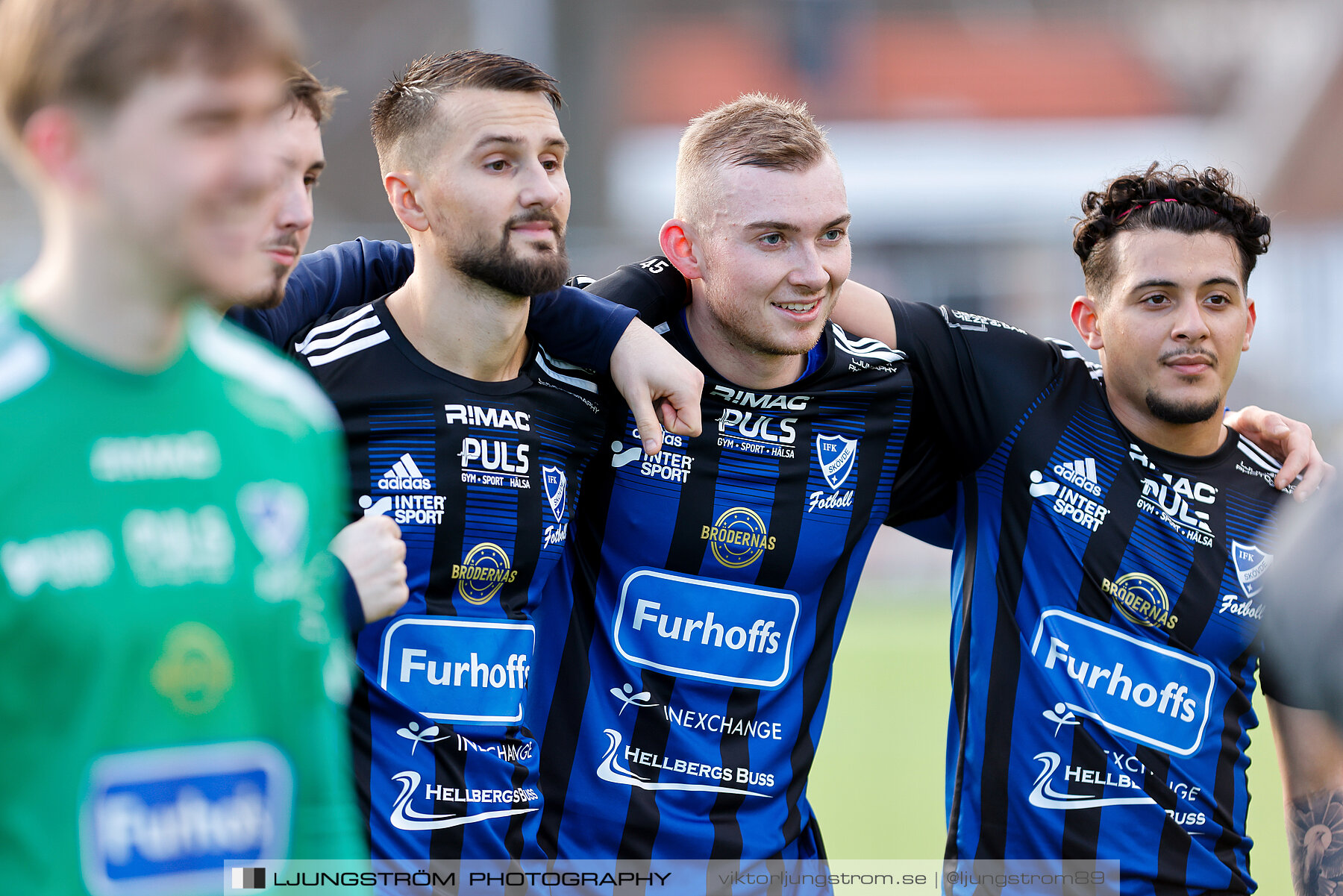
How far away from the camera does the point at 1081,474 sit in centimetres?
333

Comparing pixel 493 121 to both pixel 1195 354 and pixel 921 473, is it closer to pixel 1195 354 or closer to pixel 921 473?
pixel 921 473

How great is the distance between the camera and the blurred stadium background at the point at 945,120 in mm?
15297

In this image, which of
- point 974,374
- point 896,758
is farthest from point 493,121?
point 896,758

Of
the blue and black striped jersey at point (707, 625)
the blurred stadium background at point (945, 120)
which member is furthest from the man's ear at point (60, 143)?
Answer: the blurred stadium background at point (945, 120)

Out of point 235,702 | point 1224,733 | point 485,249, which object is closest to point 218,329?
point 235,702

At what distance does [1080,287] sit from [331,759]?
16.5 m

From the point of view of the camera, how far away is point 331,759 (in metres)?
1.70

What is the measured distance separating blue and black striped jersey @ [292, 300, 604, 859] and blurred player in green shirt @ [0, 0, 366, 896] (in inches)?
45.5

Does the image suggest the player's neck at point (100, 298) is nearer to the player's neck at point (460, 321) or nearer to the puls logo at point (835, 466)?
the player's neck at point (460, 321)

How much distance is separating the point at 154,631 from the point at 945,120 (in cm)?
2644

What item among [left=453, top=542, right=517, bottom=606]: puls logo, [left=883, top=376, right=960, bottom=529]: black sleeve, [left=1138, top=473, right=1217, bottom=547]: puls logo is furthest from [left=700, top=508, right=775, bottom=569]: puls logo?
[left=1138, top=473, right=1217, bottom=547]: puls logo

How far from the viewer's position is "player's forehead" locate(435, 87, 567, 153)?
2912 millimetres

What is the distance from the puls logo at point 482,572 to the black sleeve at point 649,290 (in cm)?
83

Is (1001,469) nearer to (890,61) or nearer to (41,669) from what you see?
(41,669)
